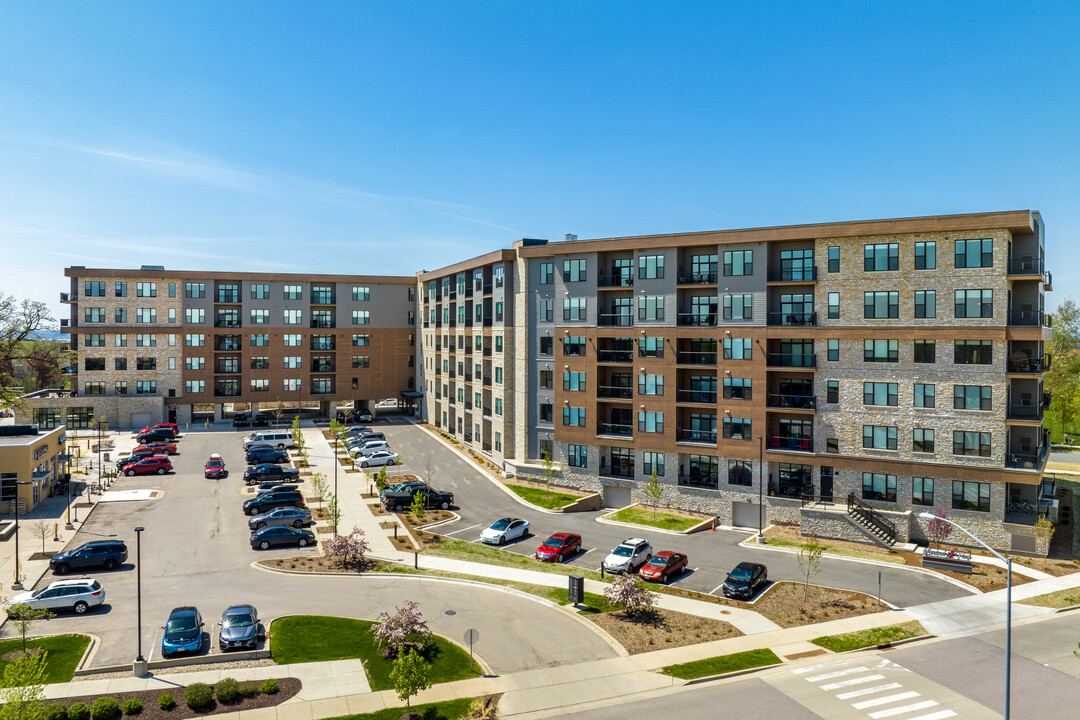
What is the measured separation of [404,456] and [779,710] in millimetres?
54870

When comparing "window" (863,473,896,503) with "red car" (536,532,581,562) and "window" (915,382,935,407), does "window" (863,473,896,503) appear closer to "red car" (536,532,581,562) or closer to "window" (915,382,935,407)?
"window" (915,382,935,407)

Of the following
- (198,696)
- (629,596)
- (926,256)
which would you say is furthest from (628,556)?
(926,256)

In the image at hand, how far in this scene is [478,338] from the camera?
75500 millimetres

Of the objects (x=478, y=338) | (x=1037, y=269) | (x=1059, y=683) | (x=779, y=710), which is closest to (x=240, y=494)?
(x=478, y=338)

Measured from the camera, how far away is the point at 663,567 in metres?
39.9

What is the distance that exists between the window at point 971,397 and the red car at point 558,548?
28462mm

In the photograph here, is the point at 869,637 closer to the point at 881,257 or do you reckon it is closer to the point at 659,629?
the point at 659,629

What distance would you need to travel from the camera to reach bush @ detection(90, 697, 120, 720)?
76.9 ft

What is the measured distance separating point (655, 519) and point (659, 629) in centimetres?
2151

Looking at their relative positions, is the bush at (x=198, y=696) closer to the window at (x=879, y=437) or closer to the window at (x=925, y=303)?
the window at (x=879, y=437)

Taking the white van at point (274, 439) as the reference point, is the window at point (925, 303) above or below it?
above

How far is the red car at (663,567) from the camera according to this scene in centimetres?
3959

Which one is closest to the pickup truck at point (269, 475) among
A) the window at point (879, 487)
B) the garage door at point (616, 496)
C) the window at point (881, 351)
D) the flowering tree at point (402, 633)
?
the garage door at point (616, 496)

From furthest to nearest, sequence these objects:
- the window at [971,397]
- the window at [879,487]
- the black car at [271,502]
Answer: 1. the black car at [271,502]
2. the window at [879,487]
3. the window at [971,397]
